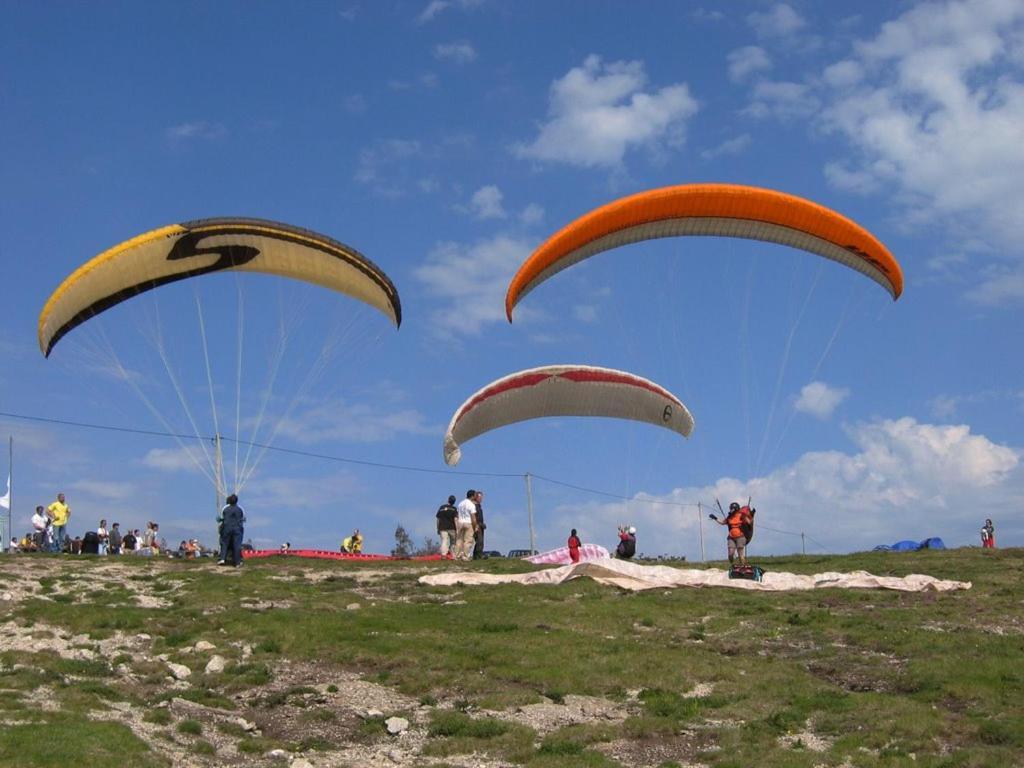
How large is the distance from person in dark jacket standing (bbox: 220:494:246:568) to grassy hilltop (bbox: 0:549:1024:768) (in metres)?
2.67

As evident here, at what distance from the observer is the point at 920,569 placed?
89.6 ft

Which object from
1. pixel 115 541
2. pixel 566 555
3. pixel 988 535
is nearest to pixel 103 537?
pixel 115 541

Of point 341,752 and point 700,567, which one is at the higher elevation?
point 700,567

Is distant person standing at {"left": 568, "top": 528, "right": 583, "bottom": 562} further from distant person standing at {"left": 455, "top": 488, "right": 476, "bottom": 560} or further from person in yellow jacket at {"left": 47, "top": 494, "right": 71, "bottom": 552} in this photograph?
person in yellow jacket at {"left": 47, "top": 494, "right": 71, "bottom": 552}

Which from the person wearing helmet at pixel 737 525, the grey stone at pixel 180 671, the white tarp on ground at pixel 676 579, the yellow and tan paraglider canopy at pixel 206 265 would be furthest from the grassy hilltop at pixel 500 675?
the yellow and tan paraglider canopy at pixel 206 265

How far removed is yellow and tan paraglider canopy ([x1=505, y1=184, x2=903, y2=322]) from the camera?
2744 centimetres

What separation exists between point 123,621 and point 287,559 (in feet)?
33.9

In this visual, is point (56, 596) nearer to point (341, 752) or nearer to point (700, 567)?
point (341, 752)

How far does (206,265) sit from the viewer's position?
29719 mm

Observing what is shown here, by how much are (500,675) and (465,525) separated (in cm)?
1484

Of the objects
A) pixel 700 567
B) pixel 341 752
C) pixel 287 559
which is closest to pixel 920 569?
pixel 700 567

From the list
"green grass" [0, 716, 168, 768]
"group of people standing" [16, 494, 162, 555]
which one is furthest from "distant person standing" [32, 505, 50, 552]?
"green grass" [0, 716, 168, 768]

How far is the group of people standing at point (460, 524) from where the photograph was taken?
31.8 meters

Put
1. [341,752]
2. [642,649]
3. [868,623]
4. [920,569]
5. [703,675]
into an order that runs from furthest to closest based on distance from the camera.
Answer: [920,569] < [868,623] < [642,649] < [703,675] < [341,752]
